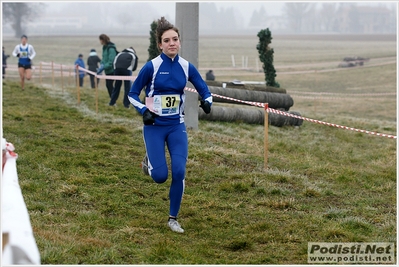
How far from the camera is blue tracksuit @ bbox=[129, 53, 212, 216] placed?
6863 millimetres

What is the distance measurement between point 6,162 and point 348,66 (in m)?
49.5

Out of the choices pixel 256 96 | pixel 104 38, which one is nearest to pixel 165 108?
pixel 256 96

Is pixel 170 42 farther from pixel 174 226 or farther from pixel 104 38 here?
pixel 104 38

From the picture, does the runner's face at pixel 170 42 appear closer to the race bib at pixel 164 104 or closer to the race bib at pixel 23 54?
the race bib at pixel 164 104

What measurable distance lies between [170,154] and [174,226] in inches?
29.0

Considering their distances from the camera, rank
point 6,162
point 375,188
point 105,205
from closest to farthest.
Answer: point 6,162 → point 105,205 → point 375,188

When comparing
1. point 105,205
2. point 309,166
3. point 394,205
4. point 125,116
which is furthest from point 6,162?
point 125,116

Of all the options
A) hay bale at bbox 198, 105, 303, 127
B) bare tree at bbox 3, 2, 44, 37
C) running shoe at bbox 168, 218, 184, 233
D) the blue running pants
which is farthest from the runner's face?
bare tree at bbox 3, 2, 44, 37

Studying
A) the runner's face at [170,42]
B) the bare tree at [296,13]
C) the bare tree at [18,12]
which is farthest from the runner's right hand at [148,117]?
the bare tree at [296,13]

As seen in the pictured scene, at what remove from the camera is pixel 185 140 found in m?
6.96

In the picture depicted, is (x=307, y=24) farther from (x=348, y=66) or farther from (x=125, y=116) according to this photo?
(x=125, y=116)

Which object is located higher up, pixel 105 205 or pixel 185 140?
pixel 185 140

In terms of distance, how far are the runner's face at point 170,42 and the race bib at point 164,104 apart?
Answer: 0.43 meters

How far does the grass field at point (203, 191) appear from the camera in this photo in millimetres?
6195
